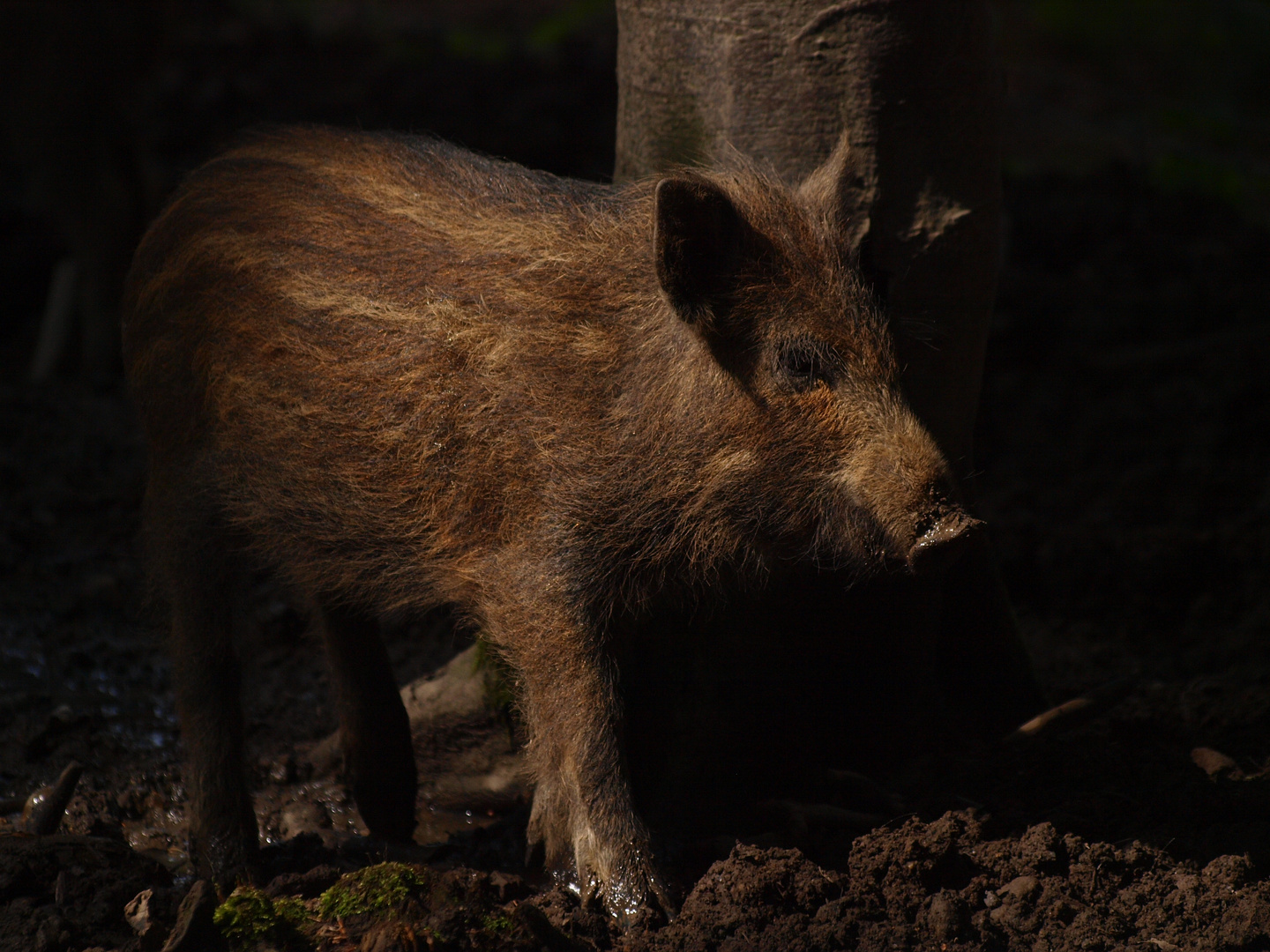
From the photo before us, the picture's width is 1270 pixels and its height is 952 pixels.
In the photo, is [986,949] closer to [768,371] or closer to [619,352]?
[768,371]

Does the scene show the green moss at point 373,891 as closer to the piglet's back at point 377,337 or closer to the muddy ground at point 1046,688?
the muddy ground at point 1046,688

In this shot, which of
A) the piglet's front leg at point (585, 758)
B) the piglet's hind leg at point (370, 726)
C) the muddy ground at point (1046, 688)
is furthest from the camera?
the piglet's hind leg at point (370, 726)

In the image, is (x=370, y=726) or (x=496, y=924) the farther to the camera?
(x=370, y=726)

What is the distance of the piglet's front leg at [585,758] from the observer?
2801 millimetres

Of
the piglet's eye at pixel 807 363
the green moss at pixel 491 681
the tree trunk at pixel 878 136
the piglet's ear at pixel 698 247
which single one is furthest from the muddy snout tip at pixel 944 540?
the green moss at pixel 491 681

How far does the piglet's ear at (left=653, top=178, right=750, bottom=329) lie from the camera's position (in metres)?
2.64

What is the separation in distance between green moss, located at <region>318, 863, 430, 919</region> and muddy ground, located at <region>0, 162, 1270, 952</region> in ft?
0.13

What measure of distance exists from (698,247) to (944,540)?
784 millimetres

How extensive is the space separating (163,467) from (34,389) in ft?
10.9

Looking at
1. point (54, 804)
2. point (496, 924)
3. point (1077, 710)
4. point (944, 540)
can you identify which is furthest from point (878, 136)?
point (54, 804)

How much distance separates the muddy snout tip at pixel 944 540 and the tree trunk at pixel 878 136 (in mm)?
510

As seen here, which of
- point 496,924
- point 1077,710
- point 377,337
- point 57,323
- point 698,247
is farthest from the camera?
point 57,323

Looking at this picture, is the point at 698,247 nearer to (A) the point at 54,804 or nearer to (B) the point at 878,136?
(B) the point at 878,136

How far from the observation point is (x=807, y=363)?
2812 mm
